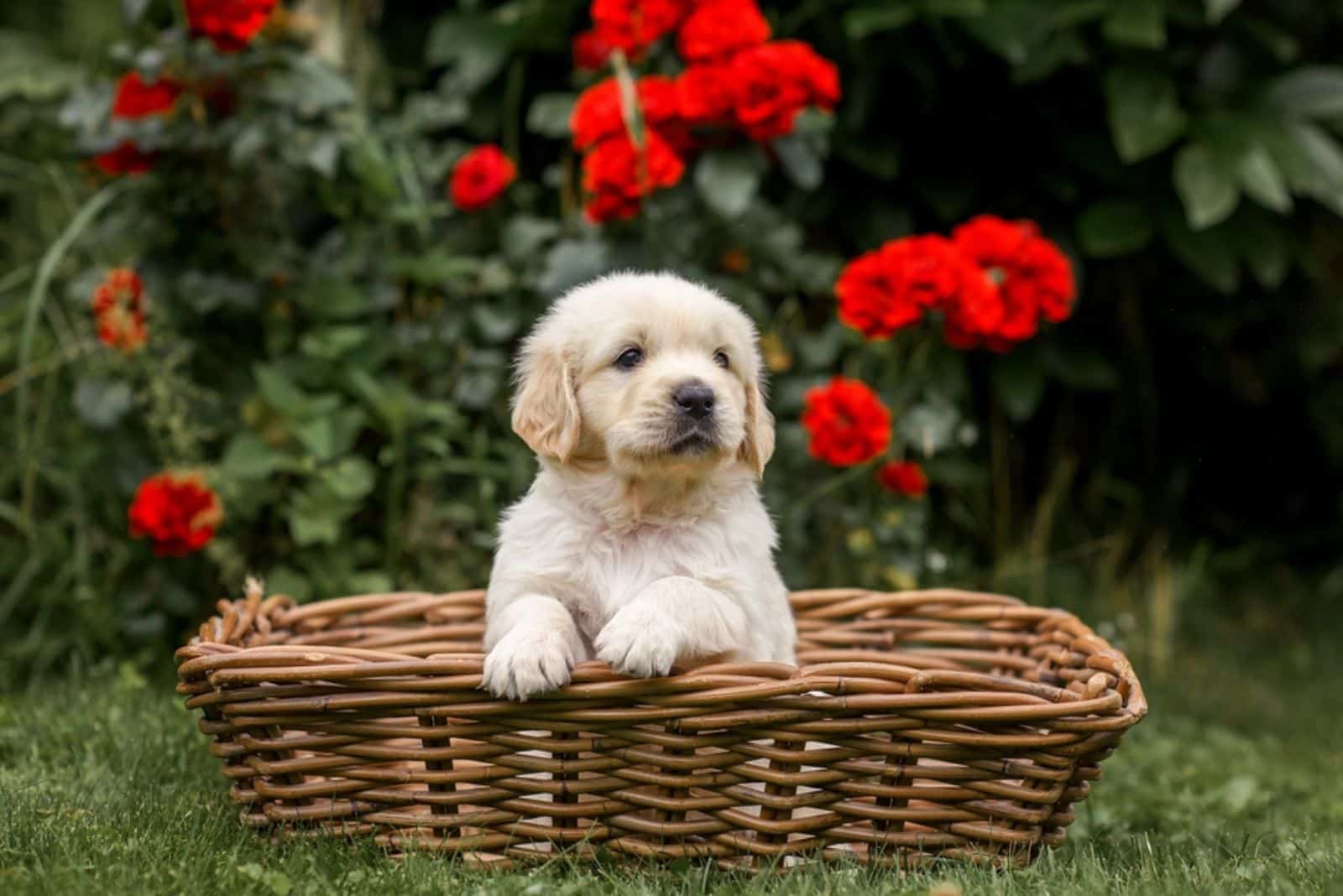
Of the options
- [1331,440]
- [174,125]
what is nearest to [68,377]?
[174,125]

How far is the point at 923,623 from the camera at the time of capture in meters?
3.69

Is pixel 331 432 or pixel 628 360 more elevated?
pixel 628 360

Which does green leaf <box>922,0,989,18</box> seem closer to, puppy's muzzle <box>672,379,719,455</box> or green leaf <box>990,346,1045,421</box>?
green leaf <box>990,346,1045,421</box>

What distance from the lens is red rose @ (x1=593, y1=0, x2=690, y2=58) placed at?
4.07 metres

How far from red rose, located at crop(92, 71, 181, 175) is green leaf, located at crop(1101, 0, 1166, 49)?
9.96ft

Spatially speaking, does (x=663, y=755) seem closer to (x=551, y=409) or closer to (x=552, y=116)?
(x=551, y=409)

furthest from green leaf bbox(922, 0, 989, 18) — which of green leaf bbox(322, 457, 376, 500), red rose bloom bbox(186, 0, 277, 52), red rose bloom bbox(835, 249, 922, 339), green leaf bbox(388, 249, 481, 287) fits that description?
green leaf bbox(322, 457, 376, 500)

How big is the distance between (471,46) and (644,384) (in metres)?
2.39

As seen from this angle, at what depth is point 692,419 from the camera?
9.37ft

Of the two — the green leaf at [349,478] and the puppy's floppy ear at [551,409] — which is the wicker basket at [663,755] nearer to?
the puppy's floppy ear at [551,409]

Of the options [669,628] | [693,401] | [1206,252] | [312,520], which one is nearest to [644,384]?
[693,401]

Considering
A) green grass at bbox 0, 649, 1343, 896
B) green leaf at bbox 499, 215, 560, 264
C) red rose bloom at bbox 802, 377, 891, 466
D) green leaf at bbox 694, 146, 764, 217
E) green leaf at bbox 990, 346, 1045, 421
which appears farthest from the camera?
green leaf at bbox 990, 346, 1045, 421

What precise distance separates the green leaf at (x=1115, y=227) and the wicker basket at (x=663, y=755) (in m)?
2.54

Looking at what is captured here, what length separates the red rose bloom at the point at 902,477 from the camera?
4.28 meters
